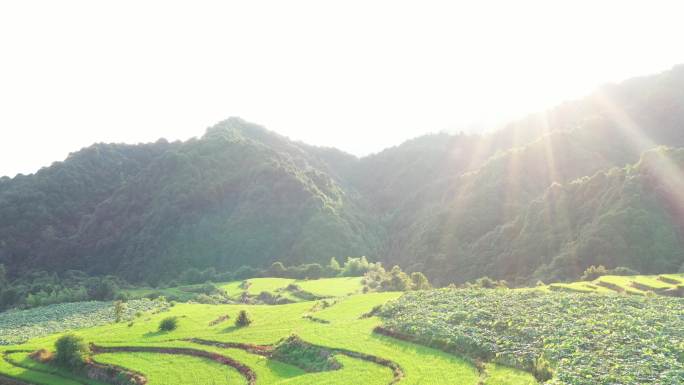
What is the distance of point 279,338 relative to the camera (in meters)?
36.2

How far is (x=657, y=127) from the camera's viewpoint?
5261 inches

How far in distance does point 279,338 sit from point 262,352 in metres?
2.26

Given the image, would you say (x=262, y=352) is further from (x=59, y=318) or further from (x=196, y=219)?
(x=196, y=219)

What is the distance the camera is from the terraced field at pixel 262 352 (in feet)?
86.7

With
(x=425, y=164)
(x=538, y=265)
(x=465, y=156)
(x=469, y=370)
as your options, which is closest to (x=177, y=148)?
(x=425, y=164)

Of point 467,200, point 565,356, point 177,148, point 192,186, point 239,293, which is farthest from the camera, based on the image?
point 177,148

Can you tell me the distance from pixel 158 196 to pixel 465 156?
359ft

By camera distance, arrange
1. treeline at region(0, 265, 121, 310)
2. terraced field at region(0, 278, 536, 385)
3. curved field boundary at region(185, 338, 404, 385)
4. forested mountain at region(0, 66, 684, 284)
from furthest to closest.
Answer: forested mountain at region(0, 66, 684, 284) → treeline at region(0, 265, 121, 310) → curved field boundary at region(185, 338, 404, 385) → terraced field at region(0, 278, 536, 385)

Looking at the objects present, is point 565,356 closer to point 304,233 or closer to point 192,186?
point 304,233

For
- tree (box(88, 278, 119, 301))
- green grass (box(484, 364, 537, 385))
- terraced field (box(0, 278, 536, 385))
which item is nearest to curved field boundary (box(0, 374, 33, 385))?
terraced field (box(0, 278, 536, 385))

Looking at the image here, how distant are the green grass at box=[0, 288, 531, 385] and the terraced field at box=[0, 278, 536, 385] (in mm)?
55

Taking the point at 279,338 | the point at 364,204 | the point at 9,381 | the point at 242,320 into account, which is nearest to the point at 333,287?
the point at 242,320

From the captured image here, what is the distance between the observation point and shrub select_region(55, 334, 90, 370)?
35.9 m

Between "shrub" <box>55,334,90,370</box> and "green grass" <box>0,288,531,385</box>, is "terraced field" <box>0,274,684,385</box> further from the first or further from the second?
"shrub" <box>55,334,90,370</box>
